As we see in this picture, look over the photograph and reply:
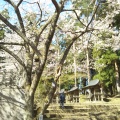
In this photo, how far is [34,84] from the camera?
6105mm

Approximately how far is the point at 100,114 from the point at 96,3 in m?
6.93

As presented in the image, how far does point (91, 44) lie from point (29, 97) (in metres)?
19.3

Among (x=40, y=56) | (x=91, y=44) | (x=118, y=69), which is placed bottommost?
(x=40, y=56)

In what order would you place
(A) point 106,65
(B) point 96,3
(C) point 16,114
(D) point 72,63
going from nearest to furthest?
(B) point 96,3 < (C) point 16,114 < (A) point 106,65 < (D) point 72,63

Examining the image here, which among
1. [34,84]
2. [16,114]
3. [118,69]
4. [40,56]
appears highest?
[118,69]

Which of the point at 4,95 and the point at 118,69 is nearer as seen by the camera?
the point at 4,95

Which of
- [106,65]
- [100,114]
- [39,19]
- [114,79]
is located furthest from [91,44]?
[39,19]

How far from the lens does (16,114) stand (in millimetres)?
8789

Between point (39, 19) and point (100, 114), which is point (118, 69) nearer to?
point (100, 114)

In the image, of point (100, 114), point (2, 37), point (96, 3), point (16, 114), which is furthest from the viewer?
point (2, 37)

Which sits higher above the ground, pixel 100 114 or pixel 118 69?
pixel 118 69

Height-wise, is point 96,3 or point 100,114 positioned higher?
point 96,3

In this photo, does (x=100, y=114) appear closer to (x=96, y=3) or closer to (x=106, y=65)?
(x=96, y=3)

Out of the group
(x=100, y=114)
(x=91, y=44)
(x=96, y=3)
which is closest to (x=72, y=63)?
(x=91, y=44)
